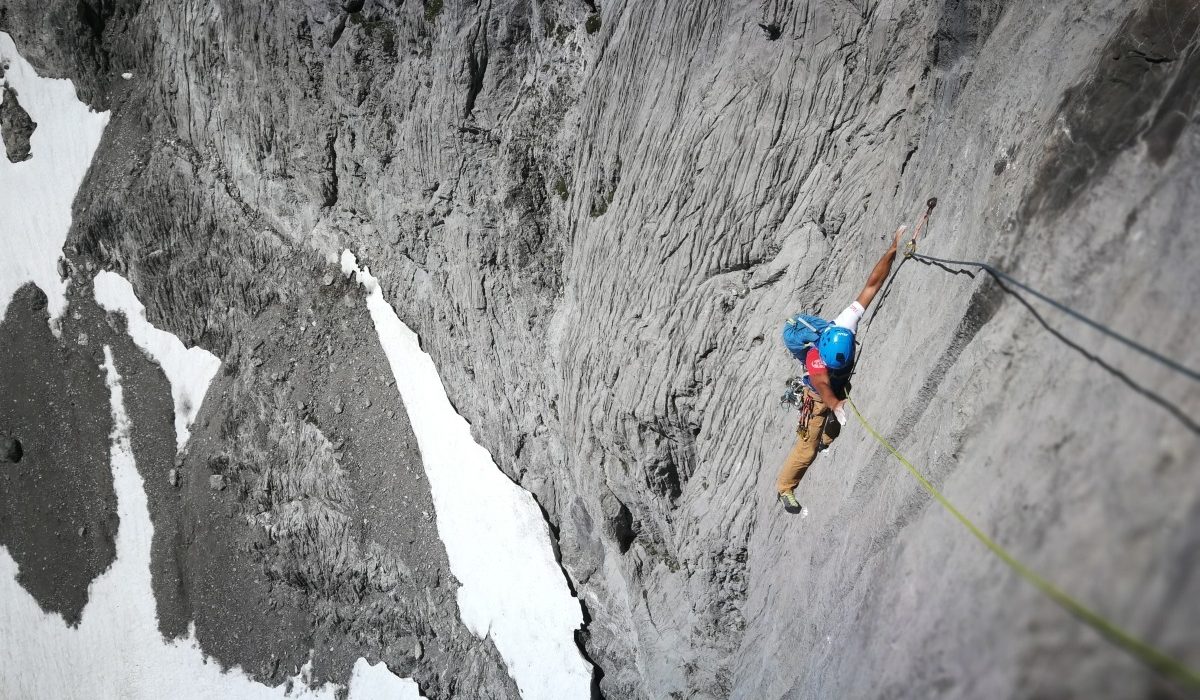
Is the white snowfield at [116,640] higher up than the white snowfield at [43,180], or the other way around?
the white snowfield at [43,180]

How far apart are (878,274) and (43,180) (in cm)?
2371

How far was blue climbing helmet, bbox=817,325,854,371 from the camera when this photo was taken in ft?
29.8

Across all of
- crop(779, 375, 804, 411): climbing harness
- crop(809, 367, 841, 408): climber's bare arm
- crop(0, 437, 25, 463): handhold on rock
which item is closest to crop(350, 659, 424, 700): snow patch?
crop(779, 375, 804, 411): climbing harness

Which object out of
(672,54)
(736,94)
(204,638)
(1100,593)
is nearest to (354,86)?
(672,54)

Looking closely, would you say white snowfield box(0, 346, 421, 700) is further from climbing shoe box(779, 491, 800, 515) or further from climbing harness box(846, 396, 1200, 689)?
climbing harness box(846, 396, 1200, 689)

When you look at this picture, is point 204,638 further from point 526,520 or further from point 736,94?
point 736,94

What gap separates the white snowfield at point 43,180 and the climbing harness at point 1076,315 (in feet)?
74.4

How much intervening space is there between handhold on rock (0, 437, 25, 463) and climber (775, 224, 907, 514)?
914 inches

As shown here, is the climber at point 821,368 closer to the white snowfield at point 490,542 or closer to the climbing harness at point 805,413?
the climbing harness at point 805,413

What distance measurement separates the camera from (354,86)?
16.8 metres

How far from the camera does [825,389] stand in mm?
9297

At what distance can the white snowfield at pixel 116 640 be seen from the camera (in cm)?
2038

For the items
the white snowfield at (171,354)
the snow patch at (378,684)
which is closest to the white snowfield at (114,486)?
the white snowfield at (171,354)

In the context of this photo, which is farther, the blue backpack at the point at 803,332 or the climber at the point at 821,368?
the blue backpack at the point at 803,332
